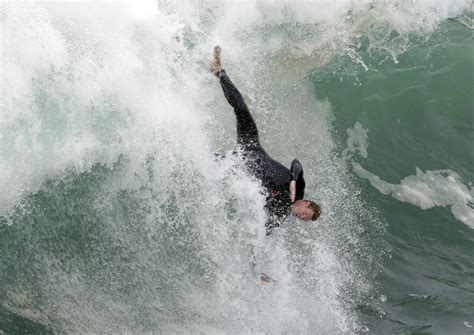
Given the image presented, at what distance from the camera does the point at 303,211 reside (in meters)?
5.02

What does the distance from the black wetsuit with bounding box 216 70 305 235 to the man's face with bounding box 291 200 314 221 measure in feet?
1.91

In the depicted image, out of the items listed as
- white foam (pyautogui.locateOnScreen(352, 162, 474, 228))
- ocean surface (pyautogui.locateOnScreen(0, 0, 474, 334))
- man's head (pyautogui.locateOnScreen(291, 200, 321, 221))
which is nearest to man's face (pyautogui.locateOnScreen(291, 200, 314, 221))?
man's head (pyautogui.locateOnScreen(291, 200, 321, 221))

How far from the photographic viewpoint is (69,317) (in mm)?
5484

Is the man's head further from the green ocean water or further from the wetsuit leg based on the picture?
the green ocean water

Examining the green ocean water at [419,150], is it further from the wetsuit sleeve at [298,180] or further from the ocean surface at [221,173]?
the wetsuit sleeve at [298,180]

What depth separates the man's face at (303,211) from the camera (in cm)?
500

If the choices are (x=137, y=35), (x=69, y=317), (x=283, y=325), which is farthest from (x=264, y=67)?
(x=69, y=317)

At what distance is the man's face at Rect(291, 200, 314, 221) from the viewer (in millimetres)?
4996

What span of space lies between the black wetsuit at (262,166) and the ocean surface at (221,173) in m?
0.24

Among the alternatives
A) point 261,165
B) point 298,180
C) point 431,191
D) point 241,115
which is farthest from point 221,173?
point 431,191

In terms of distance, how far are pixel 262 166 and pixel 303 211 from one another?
3.33ft

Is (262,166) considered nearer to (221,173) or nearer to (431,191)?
(221,173)

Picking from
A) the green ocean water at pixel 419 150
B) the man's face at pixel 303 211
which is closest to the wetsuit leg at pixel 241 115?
the man's face at pixel 303 211

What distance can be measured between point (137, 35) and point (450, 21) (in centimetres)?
556
